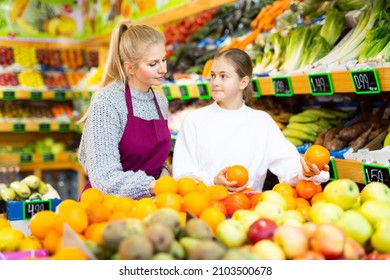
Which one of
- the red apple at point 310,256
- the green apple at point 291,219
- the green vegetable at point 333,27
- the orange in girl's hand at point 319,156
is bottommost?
the red apple at point 310,256

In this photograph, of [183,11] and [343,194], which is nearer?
[343,194]

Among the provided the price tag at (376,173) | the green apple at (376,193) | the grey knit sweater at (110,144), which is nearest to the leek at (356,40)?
the price tag at (376,173)

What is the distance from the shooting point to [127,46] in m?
2.65

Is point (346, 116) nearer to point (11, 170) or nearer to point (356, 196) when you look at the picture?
point (356, 196)

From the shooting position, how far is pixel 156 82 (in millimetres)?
2656

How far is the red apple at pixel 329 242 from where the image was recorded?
1.36 meters

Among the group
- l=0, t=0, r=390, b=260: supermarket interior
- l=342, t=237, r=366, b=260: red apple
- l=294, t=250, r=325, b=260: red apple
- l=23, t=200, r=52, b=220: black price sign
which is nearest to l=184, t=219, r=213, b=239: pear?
l=0, t=0, r=390, b=260: supermarket interior

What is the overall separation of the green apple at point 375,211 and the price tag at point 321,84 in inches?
50.2

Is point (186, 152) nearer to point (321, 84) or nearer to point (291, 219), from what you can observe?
point (321, 84)

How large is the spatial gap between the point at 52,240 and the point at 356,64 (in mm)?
1765

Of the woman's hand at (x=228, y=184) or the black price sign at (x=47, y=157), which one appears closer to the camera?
the woman's hand at (x=228, y=184)

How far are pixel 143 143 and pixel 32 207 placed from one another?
1.10m

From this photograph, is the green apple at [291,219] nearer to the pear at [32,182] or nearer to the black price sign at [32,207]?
the black price sign at [32,207]

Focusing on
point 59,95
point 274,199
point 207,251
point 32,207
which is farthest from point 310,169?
point 59,95
